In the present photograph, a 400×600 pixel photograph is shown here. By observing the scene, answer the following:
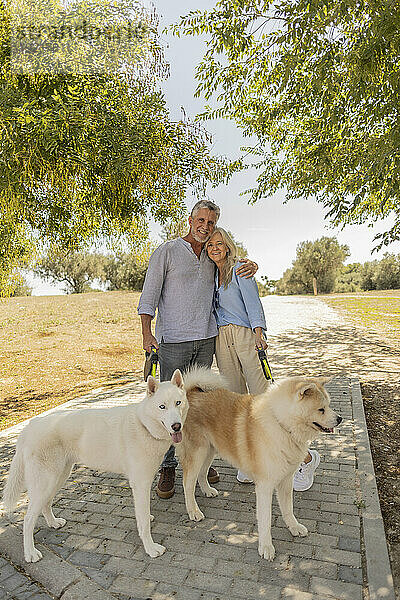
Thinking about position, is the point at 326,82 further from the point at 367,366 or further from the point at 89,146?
the point at 367,366

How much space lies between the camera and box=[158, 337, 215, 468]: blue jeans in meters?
4.41

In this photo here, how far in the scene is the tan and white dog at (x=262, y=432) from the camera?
3.31m

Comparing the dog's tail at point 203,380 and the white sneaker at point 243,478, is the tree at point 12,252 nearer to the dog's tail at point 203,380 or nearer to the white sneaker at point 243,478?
the dog's tail at point 203,380

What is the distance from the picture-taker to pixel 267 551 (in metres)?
3.28

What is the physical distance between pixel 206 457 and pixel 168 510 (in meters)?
0.63

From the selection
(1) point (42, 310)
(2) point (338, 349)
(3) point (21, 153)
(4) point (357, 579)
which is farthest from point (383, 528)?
(1) point (42, 310)

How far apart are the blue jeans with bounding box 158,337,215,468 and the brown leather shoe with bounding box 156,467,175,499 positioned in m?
0.07

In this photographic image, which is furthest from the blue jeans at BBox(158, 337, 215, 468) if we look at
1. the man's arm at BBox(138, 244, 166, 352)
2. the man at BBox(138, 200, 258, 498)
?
the man's arm at BBox(138, 244, 166, 352)

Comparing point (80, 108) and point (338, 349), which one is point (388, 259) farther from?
point (80, 108)

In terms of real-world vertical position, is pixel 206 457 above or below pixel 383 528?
above

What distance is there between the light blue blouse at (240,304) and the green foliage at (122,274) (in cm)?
3295

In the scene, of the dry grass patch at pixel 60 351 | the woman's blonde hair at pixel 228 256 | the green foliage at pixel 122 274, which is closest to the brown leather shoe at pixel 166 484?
the woman's blonde hair at pixel 228 256

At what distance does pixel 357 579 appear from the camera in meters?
3.00

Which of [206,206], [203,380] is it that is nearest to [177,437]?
[203,380]
